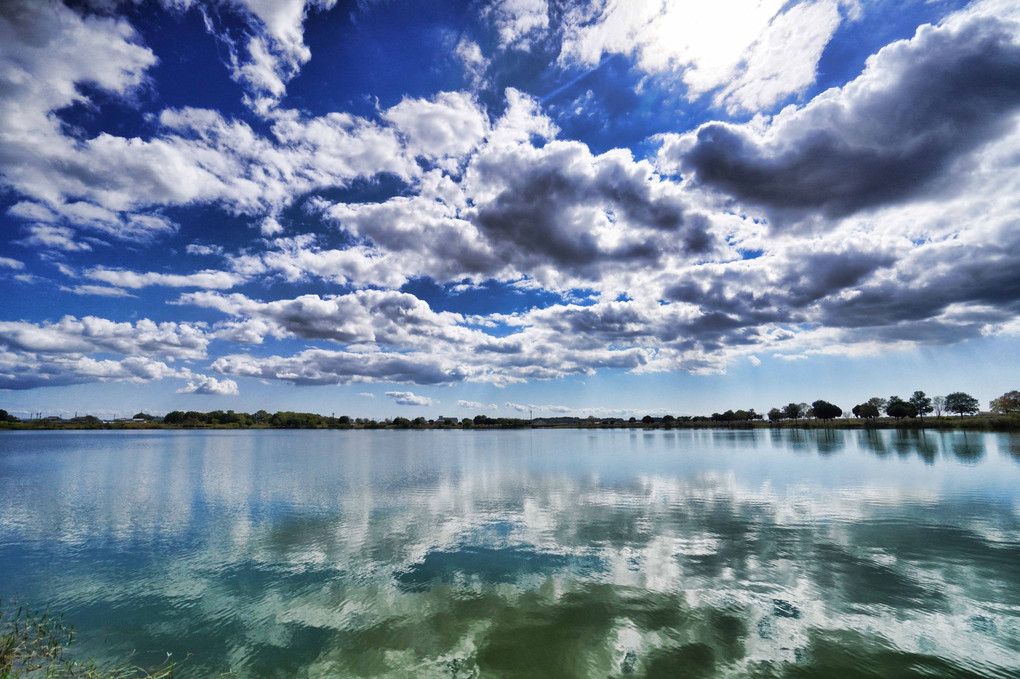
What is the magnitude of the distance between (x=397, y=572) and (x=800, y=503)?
33.8 metres

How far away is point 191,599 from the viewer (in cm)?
1875

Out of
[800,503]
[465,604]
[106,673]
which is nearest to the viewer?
[106,673]

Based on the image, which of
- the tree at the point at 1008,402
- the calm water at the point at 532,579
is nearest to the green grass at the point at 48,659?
the calm water at the point at 532,579

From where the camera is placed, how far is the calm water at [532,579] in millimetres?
14086

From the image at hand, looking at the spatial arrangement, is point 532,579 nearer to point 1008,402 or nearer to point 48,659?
point 48,659

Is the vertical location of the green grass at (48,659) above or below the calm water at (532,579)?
above

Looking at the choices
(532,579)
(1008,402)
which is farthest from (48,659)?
(1008,402)

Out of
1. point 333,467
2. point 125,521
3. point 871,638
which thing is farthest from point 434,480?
point 871,638

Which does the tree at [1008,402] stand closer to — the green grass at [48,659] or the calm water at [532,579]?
the calm water at [532,579]

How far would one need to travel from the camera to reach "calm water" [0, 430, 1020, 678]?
14086 millimetres

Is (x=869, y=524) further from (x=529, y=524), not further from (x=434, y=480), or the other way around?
(x=434, y=480)

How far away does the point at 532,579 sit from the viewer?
20.5m

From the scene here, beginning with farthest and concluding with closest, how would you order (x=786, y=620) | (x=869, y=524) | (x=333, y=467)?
1. (x=333, y=467)
2. (x=869, y=524)
3. (x=786, y=620)

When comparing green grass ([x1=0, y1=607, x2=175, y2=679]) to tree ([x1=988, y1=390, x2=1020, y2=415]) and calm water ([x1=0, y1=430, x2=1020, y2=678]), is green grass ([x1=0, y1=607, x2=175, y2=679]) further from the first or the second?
tree ([x1=988, y1=390, x2=1020, y2=415])
